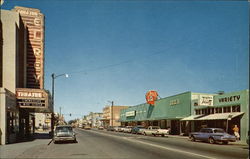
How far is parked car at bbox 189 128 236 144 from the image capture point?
904 inches

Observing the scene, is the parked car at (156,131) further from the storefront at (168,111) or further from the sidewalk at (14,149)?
the sidewalk at (14,149)

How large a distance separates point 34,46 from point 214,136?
21.5m

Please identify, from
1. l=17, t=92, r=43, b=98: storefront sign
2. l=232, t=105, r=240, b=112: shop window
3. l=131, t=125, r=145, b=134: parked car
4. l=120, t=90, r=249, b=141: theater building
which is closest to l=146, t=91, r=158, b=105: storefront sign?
l=120, t=90, r=249, b=141: theater building

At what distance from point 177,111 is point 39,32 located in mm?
23902

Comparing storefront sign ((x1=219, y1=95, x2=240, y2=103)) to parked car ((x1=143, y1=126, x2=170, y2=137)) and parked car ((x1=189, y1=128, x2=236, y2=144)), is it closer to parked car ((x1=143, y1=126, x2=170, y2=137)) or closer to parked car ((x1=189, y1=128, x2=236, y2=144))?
parked car ((x1=189, y1=128, x2=236, y2=144))

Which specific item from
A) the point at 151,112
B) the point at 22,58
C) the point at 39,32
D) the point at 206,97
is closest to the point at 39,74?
the point at 22,58

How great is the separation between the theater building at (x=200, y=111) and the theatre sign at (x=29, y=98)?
17.9 metres

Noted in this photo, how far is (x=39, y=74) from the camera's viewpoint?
30.0m

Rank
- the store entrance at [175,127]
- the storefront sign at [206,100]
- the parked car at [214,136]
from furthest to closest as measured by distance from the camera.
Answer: the store entrance at [175,127]
the storefront sign at [206,100]
the parked car at [214,136]

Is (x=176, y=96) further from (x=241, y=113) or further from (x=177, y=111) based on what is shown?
(x=241, y=113)

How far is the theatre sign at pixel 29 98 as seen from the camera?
24438mm

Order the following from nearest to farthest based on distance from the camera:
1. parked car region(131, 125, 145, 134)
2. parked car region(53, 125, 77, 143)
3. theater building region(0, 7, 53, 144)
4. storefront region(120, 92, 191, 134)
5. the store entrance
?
1. theater building region(0, 7, 53, 144)
2. parked car region(53, 125, 77, 143)
3. storefront region(120, 92, 191, 134)
4. the store entrance
5. parked car region(131, 125, 145, 134)

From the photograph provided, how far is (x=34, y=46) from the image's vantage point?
99.4ft

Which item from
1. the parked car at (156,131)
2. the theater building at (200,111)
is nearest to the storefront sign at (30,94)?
the theater building at (200,111)
